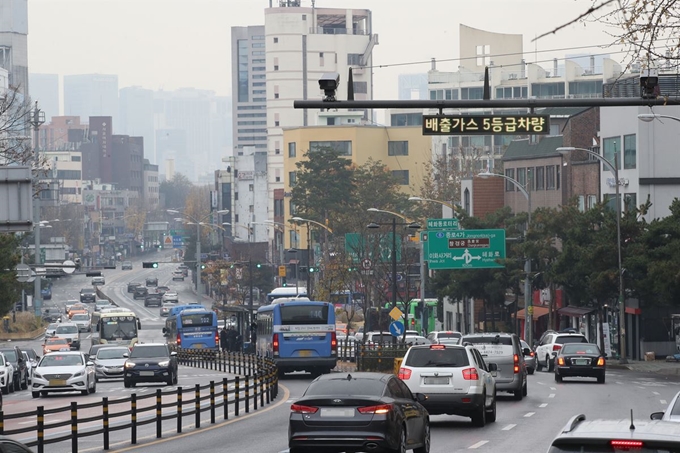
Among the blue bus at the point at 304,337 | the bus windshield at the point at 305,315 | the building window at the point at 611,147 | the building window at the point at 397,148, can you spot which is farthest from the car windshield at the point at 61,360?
the building window at the point at 397,148

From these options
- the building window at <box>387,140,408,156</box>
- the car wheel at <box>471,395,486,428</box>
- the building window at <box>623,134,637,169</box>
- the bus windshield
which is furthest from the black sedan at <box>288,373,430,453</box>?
the building window at <box>387,140,408,156</box>

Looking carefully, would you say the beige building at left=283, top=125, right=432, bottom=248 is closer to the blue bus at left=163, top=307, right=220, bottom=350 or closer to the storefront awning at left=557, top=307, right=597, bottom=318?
the blue bus at left=163, top=307, right=220, bottom=350

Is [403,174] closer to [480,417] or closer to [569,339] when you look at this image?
[569,339]

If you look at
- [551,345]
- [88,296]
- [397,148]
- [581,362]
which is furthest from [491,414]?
[397,148]

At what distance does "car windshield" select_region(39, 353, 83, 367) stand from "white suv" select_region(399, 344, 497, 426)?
62.6ft

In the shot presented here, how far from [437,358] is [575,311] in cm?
4978

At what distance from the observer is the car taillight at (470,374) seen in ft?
86.5

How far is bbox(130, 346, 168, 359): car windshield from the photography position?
4862cm

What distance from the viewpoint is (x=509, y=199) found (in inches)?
3804

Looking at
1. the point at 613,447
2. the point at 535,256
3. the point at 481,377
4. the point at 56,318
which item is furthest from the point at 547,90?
the point at 613,447

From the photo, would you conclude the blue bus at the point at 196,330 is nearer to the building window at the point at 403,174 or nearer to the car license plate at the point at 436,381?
the car license plate at the point at 436,381

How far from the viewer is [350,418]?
755 inches

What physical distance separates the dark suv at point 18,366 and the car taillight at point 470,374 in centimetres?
2882

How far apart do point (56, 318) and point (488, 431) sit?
110 meters
